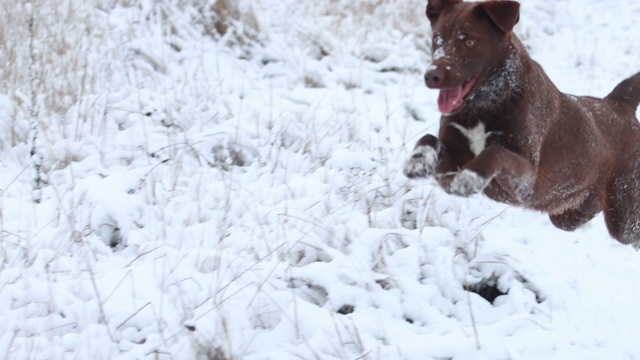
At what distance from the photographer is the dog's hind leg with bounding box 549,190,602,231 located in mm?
4680

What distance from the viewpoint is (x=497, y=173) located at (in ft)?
11.8

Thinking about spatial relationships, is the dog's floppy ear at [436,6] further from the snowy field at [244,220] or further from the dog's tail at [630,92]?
the dog's tail at [630,92]


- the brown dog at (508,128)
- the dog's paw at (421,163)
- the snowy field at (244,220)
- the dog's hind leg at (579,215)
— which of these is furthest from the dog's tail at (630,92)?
the dog's paw at (421,163)

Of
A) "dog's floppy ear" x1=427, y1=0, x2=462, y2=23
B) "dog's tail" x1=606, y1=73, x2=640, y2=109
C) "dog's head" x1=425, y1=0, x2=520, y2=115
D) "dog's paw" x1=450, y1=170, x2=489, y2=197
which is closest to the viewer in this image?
"dog's paw" x1=450, y1=170, x2=489, y2=197

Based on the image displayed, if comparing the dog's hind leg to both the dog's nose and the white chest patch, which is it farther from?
the dog's nose

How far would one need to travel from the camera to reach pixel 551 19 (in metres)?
10.0

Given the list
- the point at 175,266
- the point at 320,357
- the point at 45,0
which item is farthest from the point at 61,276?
the point at 45,0

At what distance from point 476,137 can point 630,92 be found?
135cm

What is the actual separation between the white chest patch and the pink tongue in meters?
0.15

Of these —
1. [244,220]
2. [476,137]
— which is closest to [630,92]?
[476,137]

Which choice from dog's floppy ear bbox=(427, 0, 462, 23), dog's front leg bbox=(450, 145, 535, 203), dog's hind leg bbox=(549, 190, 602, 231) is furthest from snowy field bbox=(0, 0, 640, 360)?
dog's floppy ear bbox=(427, 0, 462, 23)

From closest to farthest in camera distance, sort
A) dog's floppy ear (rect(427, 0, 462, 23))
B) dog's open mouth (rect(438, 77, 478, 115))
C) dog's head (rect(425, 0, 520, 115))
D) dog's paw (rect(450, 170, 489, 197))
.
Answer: dog's paw (rect(450, 170, 489, 197)), dog's head (rect(425, 0, 520, 115)), dog's open mouth (rect(438, 77, 478, 115)), dog's floppy ear (rect(427, 0, 462, 23))

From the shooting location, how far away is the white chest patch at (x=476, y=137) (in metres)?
3.87

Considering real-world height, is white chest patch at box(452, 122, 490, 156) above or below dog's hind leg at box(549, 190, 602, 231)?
above
